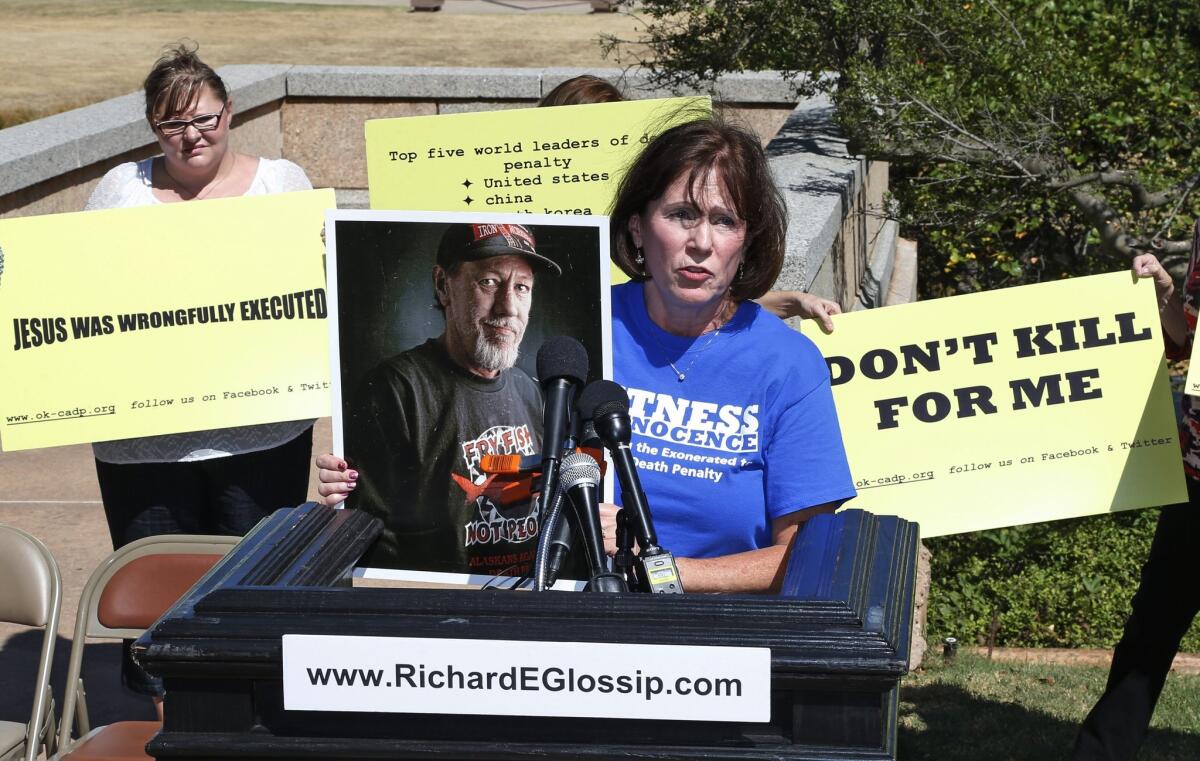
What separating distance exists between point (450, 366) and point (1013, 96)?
208 inches

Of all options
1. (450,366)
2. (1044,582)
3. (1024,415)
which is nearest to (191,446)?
(450,366)

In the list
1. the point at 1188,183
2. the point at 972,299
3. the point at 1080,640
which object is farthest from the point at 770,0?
the point at 972,299

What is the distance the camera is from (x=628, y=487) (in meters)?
2.11

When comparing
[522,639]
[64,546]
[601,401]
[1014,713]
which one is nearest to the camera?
[522,639]

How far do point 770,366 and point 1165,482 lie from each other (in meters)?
1.53

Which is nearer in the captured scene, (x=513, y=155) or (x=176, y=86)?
(x=176, y=86)

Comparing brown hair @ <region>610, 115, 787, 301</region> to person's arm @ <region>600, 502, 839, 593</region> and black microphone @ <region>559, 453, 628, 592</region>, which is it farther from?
black microphone @ <region>559, 453, 628, 592</region>

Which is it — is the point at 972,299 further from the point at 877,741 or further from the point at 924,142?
the point at 924,142

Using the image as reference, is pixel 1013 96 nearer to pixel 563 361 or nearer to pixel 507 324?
pixel 507 324

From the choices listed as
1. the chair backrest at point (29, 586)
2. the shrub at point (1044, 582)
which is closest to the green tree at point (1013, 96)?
the shrub at point (1044, 582)

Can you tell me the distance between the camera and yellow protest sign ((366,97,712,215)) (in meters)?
4.44

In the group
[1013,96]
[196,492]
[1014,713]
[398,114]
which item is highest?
[398,114]

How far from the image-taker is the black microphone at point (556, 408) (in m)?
2.08

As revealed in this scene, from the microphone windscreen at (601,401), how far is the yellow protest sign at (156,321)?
1.97 m
